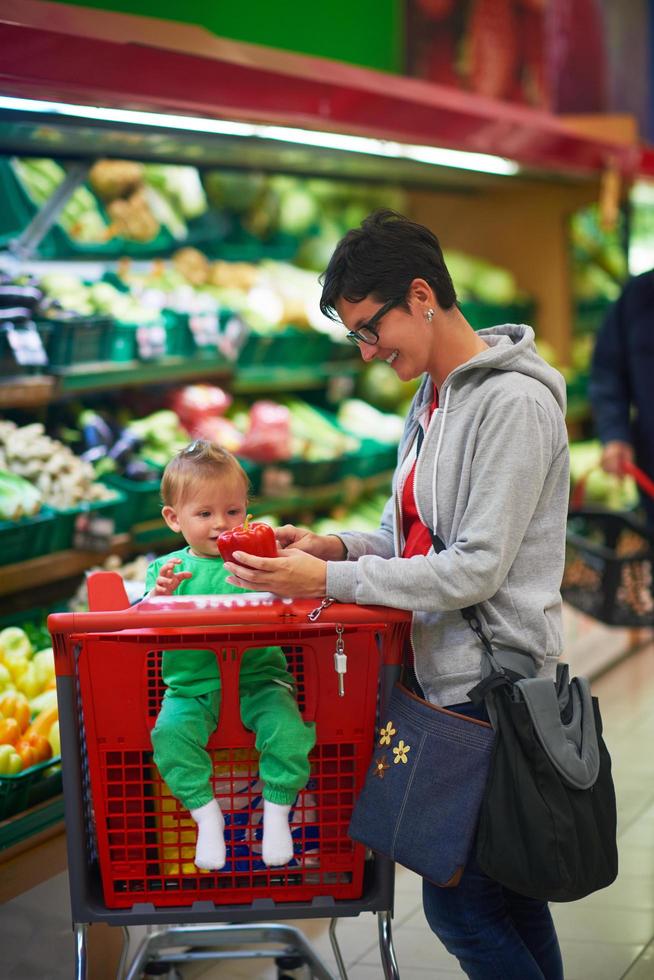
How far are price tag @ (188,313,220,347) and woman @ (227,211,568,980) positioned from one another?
2.26 metres

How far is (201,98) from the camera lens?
11.6 feet

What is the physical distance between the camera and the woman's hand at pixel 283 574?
2.08 m

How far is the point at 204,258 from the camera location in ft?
17.2

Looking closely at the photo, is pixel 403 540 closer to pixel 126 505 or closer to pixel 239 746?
pixel 239 746

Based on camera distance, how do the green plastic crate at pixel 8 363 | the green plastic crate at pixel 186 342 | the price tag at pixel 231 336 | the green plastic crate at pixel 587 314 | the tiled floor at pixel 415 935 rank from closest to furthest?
the tiled floor at pixel 415 935 → the green plastic crate at pixel 8 363 → the green plastic crate at pixel 186 342 → the price tag at pixel 231 336 → the green plastic crate at pixel 587 314

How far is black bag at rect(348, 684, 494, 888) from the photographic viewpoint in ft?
6.91

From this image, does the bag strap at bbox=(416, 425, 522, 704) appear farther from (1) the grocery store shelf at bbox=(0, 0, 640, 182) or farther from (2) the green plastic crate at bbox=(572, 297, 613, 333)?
(2) the green plastic crate at bbox=(572, 297, 613, 333)

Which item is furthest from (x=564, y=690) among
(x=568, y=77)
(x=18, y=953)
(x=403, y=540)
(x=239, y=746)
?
(x=568, y=77)

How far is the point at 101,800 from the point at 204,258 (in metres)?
3.46

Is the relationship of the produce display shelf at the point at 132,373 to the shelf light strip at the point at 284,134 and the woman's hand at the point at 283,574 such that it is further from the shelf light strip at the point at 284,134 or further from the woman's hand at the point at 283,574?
the woman's hand at the point at 283,574

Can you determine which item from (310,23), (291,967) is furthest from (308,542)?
(310,23)

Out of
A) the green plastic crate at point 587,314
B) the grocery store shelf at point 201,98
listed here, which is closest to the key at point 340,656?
the grocery store shelf at point 201,98

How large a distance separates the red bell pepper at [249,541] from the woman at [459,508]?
0.03 meters

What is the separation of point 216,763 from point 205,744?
7 cm
